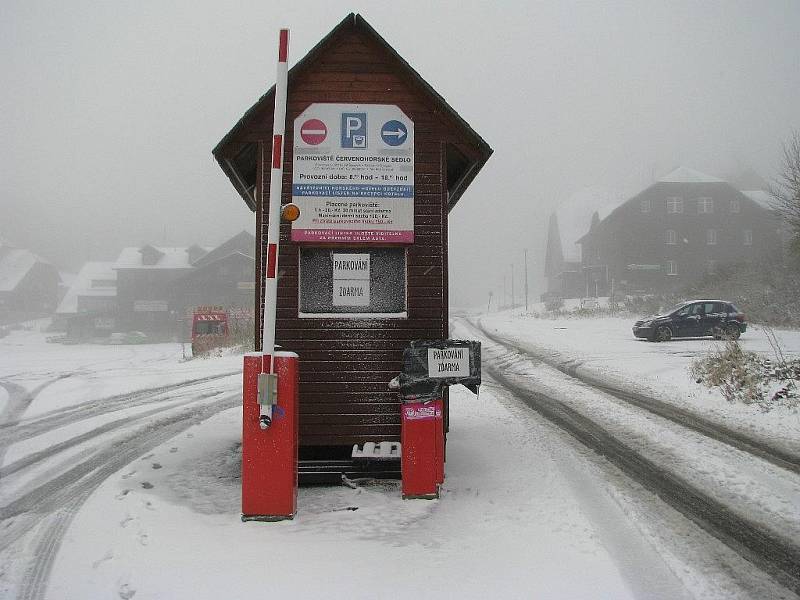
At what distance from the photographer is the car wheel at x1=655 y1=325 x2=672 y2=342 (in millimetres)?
21516

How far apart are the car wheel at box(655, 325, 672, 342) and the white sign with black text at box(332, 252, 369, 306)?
18538mm

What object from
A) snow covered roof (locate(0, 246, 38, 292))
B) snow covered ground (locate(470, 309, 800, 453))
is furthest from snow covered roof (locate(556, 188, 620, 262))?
snow covered roof (locate(0, 246, 38, 292))

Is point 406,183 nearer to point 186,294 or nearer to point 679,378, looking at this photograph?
point 679,378

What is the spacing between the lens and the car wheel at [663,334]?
21.5 metres

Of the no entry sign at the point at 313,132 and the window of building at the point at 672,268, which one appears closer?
the no entry sign at the point at 313,132

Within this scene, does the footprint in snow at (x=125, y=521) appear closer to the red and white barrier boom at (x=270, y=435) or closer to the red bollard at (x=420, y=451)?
the red and white barrier boom at (x=270, y=435)

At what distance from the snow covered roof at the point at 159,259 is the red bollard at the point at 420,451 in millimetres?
60678

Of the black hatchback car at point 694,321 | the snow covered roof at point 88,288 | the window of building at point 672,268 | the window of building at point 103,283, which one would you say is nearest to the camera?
the black hatchback car at point 694,321

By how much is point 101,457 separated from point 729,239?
201ft

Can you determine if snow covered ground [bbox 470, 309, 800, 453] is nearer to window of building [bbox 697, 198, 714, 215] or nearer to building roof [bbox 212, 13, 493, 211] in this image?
building roof [bbox 212, 13, 493, 211]

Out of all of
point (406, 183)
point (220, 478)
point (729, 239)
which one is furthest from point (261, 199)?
point (729, 239)

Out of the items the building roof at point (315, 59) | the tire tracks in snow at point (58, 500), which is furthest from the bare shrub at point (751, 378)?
the tire tracks in snow at point (58, 500)

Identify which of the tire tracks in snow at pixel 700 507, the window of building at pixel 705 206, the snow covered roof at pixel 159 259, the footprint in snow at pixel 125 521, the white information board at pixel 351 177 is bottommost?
the footprint in snow at pixel 125 521

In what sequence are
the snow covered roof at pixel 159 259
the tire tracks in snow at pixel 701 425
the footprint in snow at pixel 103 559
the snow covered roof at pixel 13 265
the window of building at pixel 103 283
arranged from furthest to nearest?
the snow covered roof at pixel 13 265
the window of building at pixel 103 283
the snow covered roof at pixel 159 259
the tire tracks in snow at pixel 701 425
the footprint in snow at pixel 103 559
